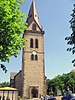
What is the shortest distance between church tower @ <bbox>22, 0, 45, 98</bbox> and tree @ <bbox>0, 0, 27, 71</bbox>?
39567 millimetres

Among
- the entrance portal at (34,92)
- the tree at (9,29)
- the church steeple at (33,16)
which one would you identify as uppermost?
the church steeple at (33,16)

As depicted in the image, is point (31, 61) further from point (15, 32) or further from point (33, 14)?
point (15, 32)

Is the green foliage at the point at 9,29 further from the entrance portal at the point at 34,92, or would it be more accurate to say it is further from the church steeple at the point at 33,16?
the church steeple at the point at 33,16

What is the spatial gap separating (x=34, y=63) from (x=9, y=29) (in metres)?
Answer: 42.6

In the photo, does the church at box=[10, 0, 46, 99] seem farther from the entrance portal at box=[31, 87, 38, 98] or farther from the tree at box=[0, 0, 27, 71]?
the tree at box=[0, 0, 27, 71]

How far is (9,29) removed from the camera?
17.2 meters

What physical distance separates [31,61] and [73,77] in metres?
35.9

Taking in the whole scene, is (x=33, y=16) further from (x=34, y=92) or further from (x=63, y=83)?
(x=63, y=83)

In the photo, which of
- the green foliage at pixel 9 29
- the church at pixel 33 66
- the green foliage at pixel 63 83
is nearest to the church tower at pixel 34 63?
the church at pixel 33 66

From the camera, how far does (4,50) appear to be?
17703 mm

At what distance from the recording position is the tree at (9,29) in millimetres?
16562

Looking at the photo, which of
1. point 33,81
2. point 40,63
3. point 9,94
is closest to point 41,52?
point 40,63

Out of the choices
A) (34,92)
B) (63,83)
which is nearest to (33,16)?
(34,92)

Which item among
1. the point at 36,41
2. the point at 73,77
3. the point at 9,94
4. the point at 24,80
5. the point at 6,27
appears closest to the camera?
the point at 6,27
